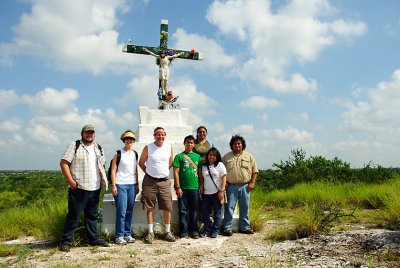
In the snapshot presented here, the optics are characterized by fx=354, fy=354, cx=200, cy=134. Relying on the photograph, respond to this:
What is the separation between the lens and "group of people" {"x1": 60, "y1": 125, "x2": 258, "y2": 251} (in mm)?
4852

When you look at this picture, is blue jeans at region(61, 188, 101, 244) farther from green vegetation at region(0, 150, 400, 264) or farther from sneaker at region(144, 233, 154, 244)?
sneaker at region(144, 233, 154, 244)

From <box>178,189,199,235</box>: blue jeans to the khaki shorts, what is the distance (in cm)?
28

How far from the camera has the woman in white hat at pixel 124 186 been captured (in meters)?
5.17

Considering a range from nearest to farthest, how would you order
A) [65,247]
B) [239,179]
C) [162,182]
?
[65,247] → [162,182] → [239,179]

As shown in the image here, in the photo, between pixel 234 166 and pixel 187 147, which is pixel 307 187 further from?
pixel 187 147

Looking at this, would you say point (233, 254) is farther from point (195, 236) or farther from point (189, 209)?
point (189, 209)

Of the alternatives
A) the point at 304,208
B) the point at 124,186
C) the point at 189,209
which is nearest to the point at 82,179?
the point at 124,186

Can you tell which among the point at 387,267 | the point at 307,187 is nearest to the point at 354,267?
the point at 387,267

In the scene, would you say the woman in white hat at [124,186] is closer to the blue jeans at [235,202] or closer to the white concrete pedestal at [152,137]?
the white concrete pedestal at [152,137]

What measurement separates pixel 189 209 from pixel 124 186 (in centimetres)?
109

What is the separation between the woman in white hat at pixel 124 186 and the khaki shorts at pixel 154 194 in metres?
0.18

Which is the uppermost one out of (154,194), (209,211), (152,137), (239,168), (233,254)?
(152,137)

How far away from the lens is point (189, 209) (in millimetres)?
5562

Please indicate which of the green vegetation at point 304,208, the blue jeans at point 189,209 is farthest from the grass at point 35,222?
the blue jeans at point 189,209
